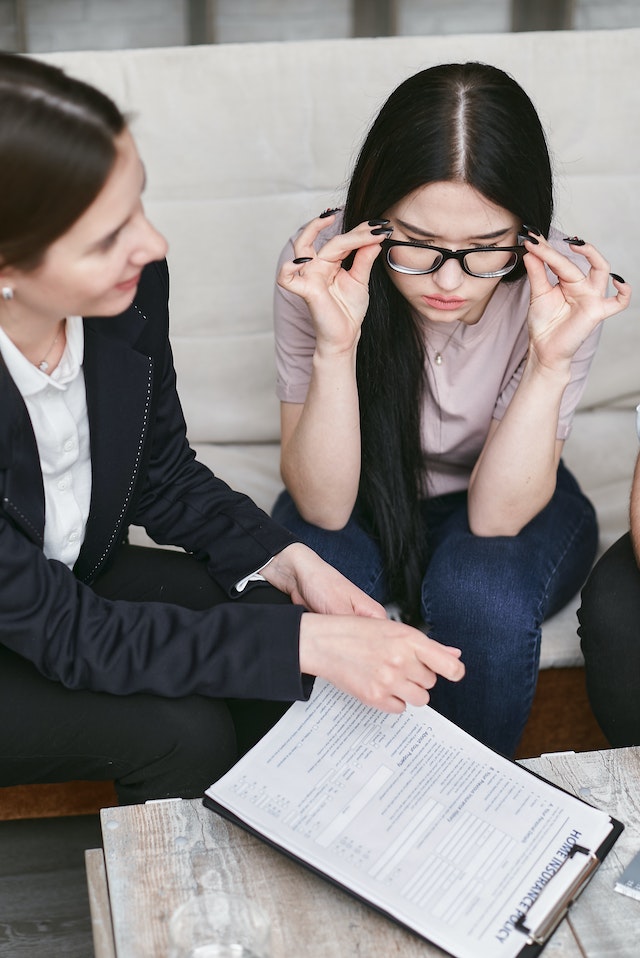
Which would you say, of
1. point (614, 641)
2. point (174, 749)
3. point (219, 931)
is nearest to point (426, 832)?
point (219, 931)

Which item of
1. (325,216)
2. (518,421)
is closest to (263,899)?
(518,421)

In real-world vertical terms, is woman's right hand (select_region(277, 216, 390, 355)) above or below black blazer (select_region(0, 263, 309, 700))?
above

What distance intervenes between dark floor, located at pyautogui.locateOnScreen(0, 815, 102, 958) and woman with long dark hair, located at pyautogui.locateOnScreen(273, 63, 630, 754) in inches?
22.8

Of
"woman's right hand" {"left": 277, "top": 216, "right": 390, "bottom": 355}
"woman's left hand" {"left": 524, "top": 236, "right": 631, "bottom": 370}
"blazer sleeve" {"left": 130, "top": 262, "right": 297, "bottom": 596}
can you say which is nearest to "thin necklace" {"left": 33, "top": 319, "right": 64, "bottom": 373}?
"blazer sleeve" {"left": 130, "top": 262, "right": 297, "bottom": 596}

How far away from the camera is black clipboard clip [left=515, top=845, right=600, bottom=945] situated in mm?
957

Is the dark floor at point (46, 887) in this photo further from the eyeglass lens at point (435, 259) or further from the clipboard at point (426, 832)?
the eyeglass lens at point (435, 259)

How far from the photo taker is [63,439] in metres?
1.28

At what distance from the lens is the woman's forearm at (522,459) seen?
1.54 m

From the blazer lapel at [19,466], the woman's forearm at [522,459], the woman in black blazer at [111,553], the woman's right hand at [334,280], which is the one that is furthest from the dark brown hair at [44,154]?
the woman's forearm at [522,459]

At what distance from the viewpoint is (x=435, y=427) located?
1707 millimetres

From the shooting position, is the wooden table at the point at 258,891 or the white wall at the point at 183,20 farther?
the white wall at the point at 183,20

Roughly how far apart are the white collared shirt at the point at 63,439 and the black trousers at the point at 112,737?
0.50 feet

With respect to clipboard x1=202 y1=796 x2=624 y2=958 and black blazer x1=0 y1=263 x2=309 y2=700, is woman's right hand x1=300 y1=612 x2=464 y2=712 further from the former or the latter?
clipboard x1=202 y1=796 x2=624 y2=958

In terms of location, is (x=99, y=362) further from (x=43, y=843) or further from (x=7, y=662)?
(x=43, y=843)
